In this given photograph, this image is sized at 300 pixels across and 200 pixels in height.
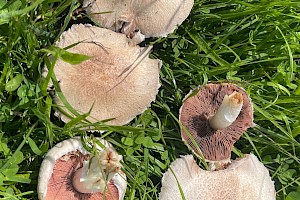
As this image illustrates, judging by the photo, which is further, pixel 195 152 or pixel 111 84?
pixel 195 152

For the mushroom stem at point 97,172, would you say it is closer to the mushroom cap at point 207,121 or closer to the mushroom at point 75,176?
the mushroom at point 75,176

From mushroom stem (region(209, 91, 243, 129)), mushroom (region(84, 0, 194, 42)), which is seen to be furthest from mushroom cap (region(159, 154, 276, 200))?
mushroom (region(84, 0, 194, 42))

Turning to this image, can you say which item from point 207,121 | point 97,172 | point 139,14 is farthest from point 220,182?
point 139,14

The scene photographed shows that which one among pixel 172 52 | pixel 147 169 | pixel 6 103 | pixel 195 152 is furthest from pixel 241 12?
pixel 6 103

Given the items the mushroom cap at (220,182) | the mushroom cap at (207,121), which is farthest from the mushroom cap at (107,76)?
the mushroom cap at (220,182)

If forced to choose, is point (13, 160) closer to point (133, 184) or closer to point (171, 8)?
point (133, 184)

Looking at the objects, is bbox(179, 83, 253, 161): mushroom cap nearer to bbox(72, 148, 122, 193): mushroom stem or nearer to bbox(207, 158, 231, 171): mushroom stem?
bbox(207, 158, 231, 171): mushroom stem

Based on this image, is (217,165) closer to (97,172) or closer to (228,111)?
(228,111)
